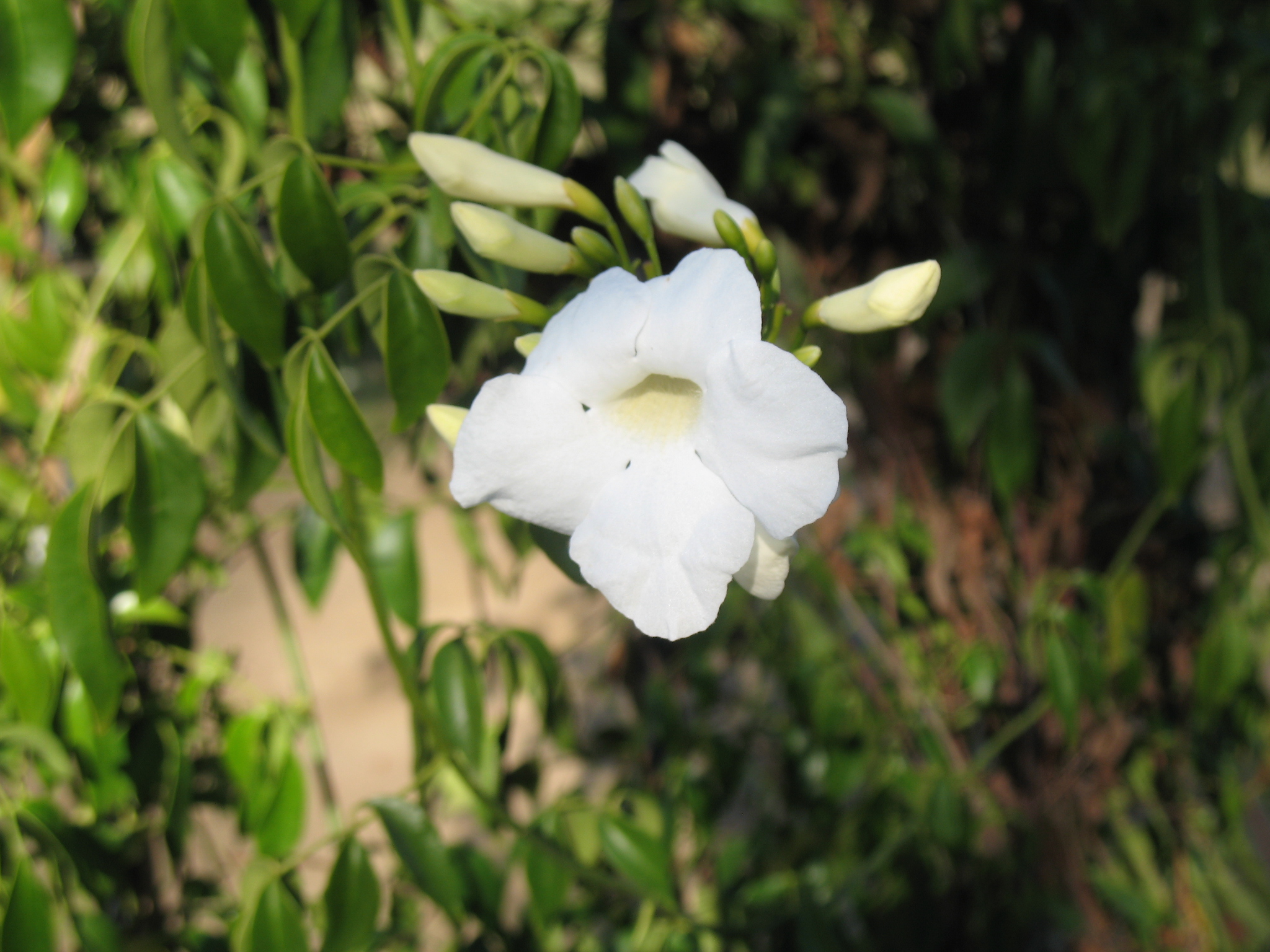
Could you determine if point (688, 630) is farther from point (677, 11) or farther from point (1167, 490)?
point (677, 11)

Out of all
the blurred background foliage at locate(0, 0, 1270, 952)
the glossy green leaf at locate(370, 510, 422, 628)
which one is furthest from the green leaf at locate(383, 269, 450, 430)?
the glossy green leaf at locate(370, 510, 422, 628)

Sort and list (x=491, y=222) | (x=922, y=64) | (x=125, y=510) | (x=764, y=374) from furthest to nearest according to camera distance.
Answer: (x=922, y=64)
(x=125, y=510)
(x=491, y=222)
(x=764, y=374)

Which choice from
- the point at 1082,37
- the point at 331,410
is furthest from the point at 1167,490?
A: the point at 331,410

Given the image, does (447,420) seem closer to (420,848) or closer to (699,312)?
(699,312)

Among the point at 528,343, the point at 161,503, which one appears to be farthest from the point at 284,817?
the point at 528,343

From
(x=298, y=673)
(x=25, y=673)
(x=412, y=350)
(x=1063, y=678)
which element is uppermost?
(x=412, y=350)

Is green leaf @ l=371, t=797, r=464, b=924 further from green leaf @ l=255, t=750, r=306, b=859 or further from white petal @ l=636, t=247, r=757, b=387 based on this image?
white petal @ l=636, t=247, r=757, b=387
